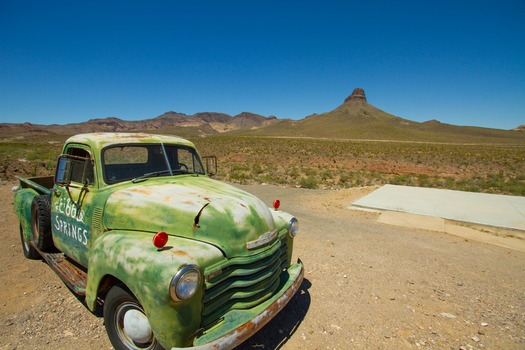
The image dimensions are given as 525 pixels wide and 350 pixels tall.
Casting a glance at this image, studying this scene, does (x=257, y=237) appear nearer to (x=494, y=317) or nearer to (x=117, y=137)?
(x=117, y=137)

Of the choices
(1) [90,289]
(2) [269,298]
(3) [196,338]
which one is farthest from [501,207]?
(1) [90,289]

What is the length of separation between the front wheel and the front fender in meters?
0.22

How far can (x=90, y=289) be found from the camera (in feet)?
9.32

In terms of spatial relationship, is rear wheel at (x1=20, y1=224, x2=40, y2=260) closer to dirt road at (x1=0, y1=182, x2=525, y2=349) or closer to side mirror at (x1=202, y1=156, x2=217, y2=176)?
dirt road at (x1=0, y1=182, x2=525, y2=349)

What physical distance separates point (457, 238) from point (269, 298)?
6.13 meters

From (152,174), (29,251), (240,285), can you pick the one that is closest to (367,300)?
(240,285)

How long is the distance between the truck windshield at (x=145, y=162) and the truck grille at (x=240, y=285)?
1.78m

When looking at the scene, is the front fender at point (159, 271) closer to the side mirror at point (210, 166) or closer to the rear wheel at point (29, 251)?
the side mirror at point (210, 166)

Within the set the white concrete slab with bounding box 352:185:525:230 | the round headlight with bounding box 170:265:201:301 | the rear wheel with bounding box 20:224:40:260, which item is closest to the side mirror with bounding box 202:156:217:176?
the round headlight with bounding box 170:265:201:301

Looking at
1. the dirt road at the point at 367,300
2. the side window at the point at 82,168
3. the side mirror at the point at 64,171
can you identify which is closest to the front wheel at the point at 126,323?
the dirt road at the point at 367,300

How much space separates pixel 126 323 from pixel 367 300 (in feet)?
10.4

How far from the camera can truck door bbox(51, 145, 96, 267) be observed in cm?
345

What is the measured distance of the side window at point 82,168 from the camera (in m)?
3.54

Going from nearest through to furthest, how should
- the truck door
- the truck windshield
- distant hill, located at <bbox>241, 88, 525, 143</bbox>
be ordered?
the truck door → the truck windshield → distant hill, located at <bbox>241, 88, 525, 143</bbox>
